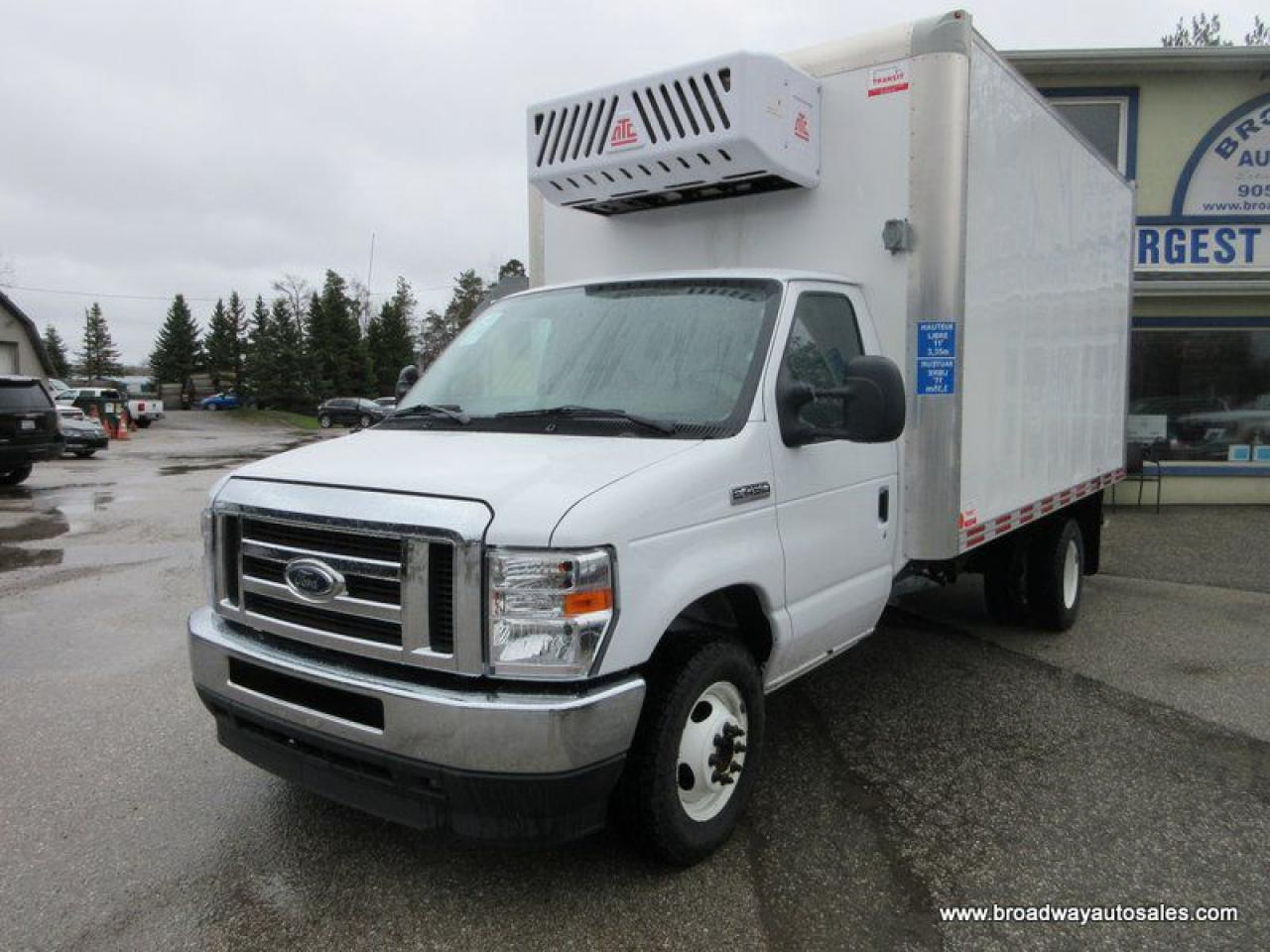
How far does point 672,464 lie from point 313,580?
1197 mm

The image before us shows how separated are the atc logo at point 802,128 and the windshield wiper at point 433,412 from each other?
1984 mm

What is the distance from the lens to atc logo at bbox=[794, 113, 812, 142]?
4234mm

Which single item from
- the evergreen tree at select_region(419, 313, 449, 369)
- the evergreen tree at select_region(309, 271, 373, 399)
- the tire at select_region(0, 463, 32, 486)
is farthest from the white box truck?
the evergreen tree at select_region(419, 313, 449, 369)


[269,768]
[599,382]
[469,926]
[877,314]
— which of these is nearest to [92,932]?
[269,768]

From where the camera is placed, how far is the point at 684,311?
386 cm

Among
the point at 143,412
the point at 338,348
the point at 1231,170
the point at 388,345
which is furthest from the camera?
the point at 388,345

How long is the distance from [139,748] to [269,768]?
1.62 metres

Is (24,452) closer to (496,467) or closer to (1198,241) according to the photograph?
(496,467)

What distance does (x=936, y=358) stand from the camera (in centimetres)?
413

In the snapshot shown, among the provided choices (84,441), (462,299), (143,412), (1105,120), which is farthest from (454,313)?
(1105,120)

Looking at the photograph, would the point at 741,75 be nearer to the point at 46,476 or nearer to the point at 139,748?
the point at 139,748

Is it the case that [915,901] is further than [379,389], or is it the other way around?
[379,389]

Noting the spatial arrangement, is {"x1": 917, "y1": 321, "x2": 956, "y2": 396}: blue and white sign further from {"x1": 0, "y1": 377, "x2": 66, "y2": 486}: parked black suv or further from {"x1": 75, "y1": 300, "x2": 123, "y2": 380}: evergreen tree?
{"x1": 75, "y1": 300, "x2": 123, "y2": 380}: evergreen tree

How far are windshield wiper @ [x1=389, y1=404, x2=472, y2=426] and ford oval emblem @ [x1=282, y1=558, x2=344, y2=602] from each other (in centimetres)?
93
